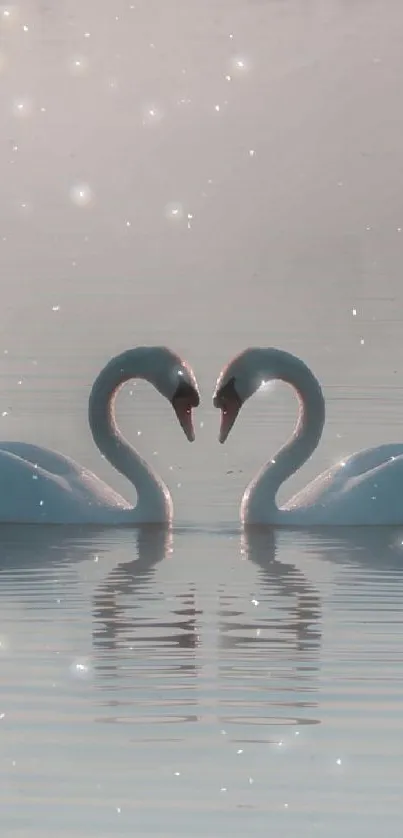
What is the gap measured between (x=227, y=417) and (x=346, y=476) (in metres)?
0.84

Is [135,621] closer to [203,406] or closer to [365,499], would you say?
[365,499]

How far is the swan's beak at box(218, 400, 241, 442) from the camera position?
1578cm

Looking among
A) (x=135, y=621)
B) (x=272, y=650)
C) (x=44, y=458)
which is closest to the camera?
(x=272, y=650)

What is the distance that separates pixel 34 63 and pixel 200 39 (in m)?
2.97

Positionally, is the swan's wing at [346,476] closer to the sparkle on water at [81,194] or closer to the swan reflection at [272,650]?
the swan reflection at [272,650]

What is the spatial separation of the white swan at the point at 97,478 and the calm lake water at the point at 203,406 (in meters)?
0.15

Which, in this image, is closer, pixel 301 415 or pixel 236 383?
pixel 236 383

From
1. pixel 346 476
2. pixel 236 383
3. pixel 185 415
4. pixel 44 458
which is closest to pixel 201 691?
pixel 346 476

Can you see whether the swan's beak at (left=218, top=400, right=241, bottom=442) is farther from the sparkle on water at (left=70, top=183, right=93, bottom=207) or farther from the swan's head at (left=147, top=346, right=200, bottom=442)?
the sparkle on water at (left=70, top=183, right=93, bottom=207)

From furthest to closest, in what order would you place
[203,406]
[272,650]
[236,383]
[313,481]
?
[203,406] → [236,383] → [313,481] → [272,650]

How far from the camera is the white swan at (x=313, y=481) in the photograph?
15039 mm

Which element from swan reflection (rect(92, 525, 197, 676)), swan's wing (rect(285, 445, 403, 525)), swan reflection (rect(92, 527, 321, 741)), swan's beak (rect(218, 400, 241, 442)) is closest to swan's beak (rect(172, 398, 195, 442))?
swan's beak (rect(218, 400, 241, 442))

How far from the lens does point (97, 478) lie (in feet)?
51.5

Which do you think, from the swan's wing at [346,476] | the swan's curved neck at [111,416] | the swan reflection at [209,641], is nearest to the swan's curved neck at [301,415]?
the swan's wing at [346,476]
